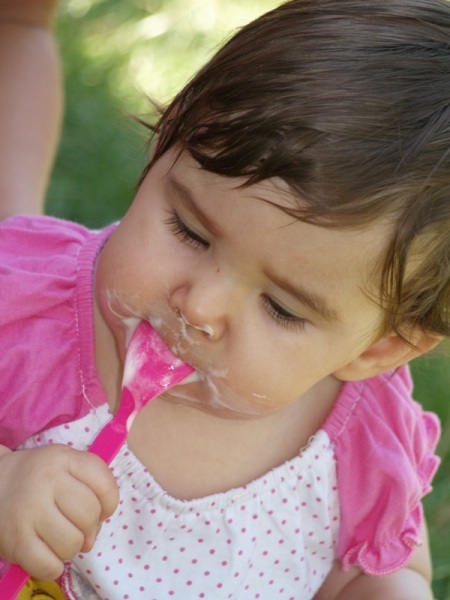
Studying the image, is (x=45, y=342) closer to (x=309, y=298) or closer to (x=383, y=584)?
(x=309, y=298)

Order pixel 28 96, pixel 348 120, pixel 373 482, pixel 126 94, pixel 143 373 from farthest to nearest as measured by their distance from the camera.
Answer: pixel 126 94 → pixel 28 96 → pixel 373 482 → pixel 143 373 → pixel 348 120

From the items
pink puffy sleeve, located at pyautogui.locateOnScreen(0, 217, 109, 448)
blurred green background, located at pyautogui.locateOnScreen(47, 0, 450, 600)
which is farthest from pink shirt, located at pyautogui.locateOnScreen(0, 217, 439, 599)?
blurred green background, located at pyautogui.locateOnScreen(47, 0, 450, 600)

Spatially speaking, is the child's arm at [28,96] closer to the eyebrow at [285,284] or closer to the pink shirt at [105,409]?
the pink shirt at [105,409]

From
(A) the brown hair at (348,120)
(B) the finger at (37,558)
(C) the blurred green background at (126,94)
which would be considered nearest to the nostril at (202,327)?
(A) the brown hair at (348,120)

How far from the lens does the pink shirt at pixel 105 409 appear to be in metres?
1.21

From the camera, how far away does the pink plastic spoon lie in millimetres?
1134

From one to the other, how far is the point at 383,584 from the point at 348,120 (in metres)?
0.68

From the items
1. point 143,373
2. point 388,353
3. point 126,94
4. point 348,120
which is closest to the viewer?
point 348,120

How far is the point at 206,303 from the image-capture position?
104cm

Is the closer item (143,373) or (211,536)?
(143,373)

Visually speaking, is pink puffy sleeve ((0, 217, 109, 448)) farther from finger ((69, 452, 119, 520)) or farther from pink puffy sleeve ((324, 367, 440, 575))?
pink puffy sleeve ((324, 367, 440, 575))

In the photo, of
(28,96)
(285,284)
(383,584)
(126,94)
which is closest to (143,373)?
(285,284)

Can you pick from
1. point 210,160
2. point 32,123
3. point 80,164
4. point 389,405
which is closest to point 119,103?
point 80,164

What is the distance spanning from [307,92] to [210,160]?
12 cm
